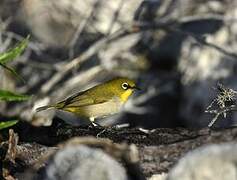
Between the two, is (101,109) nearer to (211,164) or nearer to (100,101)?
(100,101)

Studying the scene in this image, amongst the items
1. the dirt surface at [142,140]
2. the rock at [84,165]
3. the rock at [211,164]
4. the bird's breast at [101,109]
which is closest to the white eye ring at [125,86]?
the bird's breast at [101,109]

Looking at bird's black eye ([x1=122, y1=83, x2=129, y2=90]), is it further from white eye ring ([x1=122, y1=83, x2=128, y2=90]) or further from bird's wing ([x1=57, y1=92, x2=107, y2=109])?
bird's wing ([x1=57, y1=92, x2=107, y2=109])

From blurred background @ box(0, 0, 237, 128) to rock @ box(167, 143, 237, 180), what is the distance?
5.53m

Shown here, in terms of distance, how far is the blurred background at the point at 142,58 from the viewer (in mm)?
9773

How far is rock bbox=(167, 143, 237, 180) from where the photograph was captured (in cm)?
383

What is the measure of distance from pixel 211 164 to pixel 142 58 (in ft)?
22.5

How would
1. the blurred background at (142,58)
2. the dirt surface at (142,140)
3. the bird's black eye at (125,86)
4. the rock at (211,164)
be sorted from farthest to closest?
the blurred background at (142,58) → the bird's black eye at (125,86) → the dirt surface at (142,140) → the rock at (211,164)

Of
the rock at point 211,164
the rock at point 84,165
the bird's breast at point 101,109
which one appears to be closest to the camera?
the rock at point 211,164

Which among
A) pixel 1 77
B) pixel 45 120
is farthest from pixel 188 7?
pixel 45 120

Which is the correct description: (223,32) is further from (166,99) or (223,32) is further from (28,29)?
(28,29)

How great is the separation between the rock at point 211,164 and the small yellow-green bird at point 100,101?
3675 millimetres

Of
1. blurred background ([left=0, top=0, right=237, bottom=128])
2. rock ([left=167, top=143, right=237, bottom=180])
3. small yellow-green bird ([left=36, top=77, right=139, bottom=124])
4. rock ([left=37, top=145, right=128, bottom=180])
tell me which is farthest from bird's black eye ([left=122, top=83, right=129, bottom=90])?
rock ([left=167, top=143, right=237, bottom=180])

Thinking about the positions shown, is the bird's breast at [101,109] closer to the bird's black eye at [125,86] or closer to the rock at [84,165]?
the bird's black eye at [125,86]

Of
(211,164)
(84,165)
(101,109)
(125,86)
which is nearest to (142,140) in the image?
(84,165)
